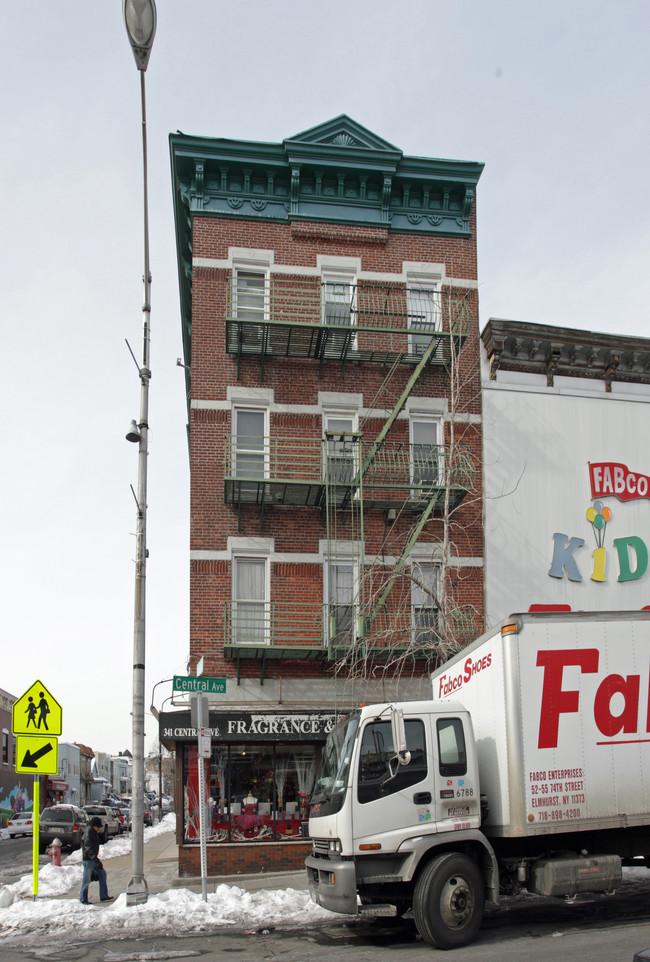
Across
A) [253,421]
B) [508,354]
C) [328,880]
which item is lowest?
[328,880]

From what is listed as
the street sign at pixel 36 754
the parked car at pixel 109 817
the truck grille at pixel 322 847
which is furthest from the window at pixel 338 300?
the parked car at pixel 109 817

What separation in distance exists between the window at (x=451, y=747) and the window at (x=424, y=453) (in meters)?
9.73

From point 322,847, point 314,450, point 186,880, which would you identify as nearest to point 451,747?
point 322,847

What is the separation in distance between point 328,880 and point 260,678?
9.20 meters

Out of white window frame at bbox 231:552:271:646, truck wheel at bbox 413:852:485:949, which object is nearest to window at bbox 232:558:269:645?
white window frame at bbox 231:552:271:646

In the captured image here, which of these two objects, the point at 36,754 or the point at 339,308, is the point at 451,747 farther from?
the point at 339,308

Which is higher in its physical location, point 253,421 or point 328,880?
point 253,421

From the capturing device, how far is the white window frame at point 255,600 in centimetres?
1963

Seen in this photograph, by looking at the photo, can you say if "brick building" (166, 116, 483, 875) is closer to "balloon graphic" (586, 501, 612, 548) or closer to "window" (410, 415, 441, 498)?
"window" (410, 415, 441, 498)

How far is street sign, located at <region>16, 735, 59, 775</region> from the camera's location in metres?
14.5

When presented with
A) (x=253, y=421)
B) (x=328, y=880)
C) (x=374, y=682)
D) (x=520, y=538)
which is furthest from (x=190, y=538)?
(x=328, y=880)

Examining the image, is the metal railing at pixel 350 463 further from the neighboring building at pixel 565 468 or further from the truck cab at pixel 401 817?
the truck cab at pixel 401 817

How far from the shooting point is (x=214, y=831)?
61.5 ft

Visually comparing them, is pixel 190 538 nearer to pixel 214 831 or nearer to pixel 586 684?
pixel 214 831
